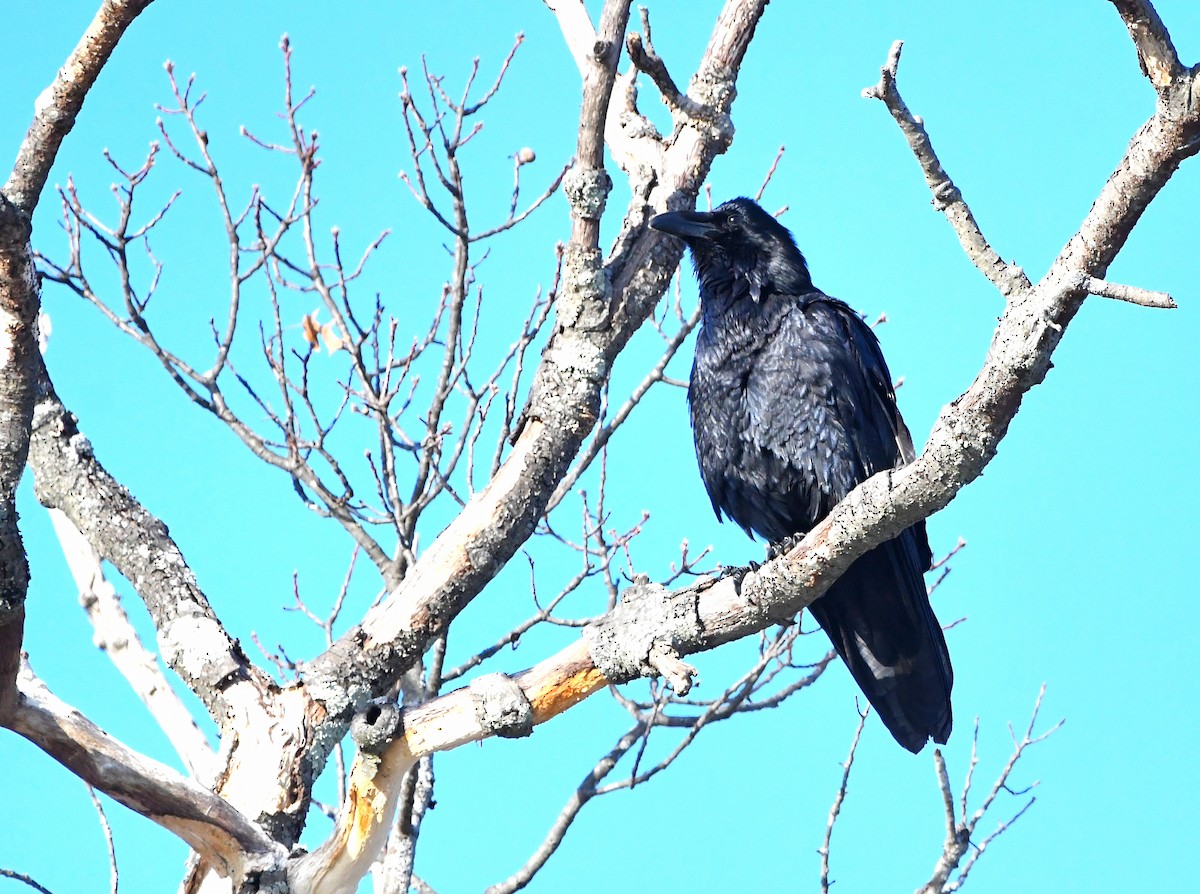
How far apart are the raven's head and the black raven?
0.01 meters

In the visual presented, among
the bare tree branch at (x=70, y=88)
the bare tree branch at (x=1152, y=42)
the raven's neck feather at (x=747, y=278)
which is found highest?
the raven's neck feather at (x=747, y=278)

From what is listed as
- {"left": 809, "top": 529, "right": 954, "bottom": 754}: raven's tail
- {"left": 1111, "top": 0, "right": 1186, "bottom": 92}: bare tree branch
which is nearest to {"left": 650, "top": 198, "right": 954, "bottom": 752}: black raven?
{"left": 809, "top": 529, "right": 954, "bottom": 754}: raven's tail

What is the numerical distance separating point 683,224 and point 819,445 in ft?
3.06

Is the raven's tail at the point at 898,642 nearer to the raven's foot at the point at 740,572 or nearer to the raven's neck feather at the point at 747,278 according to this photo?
the raven's foot at the point at 740,572

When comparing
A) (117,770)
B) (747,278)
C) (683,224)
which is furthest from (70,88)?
(747,278)

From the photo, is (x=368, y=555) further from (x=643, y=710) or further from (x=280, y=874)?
(x=280, y=874)

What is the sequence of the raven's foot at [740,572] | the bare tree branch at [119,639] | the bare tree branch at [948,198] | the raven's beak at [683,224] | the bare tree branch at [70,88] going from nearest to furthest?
the bare tree branch at [948,198]
the bare tree branch at [70,88]
the raven's foot at [740,572]
the raven's beak at [683,224]
the bare tree branch at [119,639]

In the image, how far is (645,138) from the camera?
4656mm

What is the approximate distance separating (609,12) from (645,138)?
1.13 metres

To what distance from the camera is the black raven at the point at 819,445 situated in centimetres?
394

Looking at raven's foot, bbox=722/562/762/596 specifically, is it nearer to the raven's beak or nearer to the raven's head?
the raven's head

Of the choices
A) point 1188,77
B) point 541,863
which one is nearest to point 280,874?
point 541,863

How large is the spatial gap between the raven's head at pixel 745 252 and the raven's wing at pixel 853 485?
31cm

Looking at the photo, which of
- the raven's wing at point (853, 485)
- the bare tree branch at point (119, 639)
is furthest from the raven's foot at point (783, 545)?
the bare tree branch at point (119, 639)
